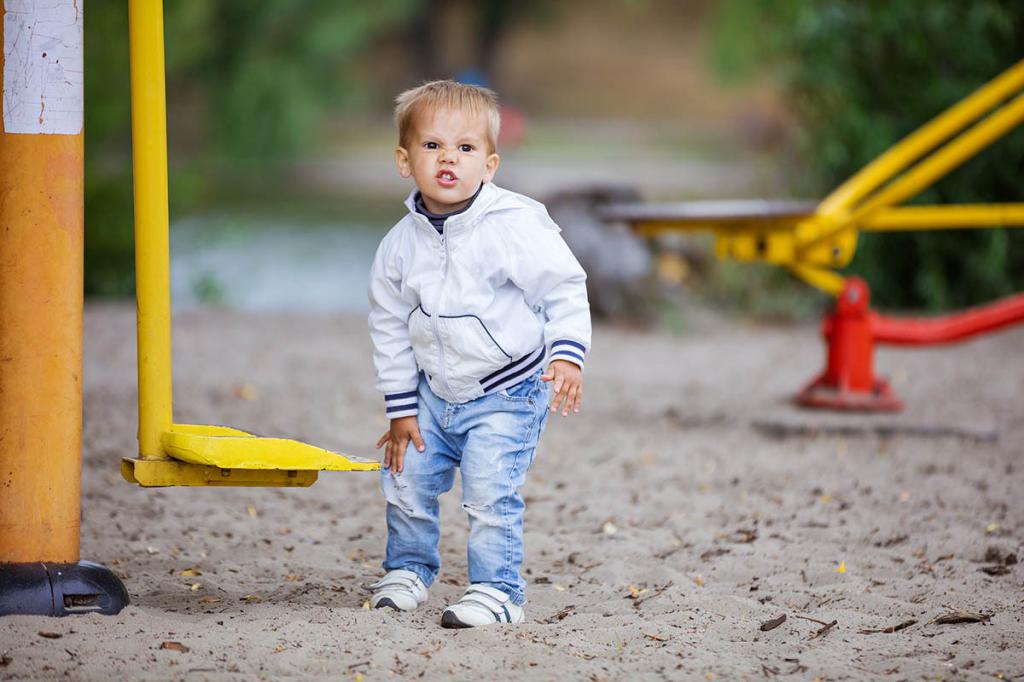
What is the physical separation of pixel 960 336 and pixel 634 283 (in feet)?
10.9

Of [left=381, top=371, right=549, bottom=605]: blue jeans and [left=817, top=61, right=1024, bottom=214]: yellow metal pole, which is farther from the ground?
[left=817, top=61, right=1024, bottom=214]: yellow metal pole

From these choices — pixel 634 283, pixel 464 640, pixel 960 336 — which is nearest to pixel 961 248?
pixel 634 283

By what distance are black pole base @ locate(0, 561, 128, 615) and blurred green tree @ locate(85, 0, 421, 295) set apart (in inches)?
246

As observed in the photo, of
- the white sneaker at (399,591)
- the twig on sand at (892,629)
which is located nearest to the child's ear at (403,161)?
the white sneaker at (399,591)

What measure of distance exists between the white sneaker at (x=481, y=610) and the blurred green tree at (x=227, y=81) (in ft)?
20.9

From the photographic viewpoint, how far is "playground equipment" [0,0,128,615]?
7.98 feet

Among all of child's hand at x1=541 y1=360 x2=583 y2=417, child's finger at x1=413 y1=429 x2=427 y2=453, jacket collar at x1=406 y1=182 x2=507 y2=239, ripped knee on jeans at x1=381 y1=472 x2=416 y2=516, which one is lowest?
ripped knee on jeans at x1=381 y1=472 x2=416 y2=516

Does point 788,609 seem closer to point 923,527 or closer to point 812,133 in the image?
point 923,527

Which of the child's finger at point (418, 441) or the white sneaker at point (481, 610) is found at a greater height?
the child's finger at point (418, 441)

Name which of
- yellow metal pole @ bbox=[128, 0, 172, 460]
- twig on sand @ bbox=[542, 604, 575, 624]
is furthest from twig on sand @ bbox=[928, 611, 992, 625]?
yellow metal pole @ bbox=[128, 0, 172, 460]

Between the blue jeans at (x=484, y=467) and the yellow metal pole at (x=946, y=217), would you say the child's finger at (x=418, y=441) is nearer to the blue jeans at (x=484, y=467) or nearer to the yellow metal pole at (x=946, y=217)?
the blue jeans at (x=484, y=467)

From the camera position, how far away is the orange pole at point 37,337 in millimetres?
2434

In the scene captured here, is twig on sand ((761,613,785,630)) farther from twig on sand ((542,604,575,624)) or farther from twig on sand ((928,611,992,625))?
twig on sand ((542,604,575,624))

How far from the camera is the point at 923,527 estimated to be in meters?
3.44
